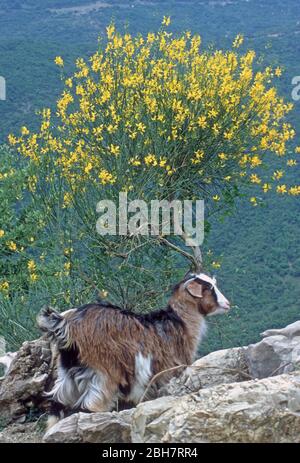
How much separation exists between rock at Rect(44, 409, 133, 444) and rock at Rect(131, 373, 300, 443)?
25.7 inches

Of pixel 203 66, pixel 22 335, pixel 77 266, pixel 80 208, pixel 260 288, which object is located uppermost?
pixel 203 66

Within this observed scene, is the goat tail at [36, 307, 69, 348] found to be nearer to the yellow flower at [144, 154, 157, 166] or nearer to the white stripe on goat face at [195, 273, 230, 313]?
the white stripe on goat face at [195, 273, 230, 313]

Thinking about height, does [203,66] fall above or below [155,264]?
above

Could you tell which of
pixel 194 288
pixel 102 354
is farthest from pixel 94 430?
pixel 194 288

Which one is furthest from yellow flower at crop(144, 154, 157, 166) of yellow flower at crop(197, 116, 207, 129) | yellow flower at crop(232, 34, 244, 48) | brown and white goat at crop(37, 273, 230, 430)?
brown and white goat at crop(37, 273, 230, 430)

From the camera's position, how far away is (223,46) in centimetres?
3772

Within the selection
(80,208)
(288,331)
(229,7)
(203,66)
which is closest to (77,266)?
(80,208)

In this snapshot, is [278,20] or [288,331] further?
[278,20]

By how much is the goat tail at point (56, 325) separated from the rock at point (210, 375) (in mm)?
1024

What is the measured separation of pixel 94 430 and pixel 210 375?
218 centimetres

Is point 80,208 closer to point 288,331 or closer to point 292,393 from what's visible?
point 288,331

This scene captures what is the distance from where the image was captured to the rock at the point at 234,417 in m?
5.73
